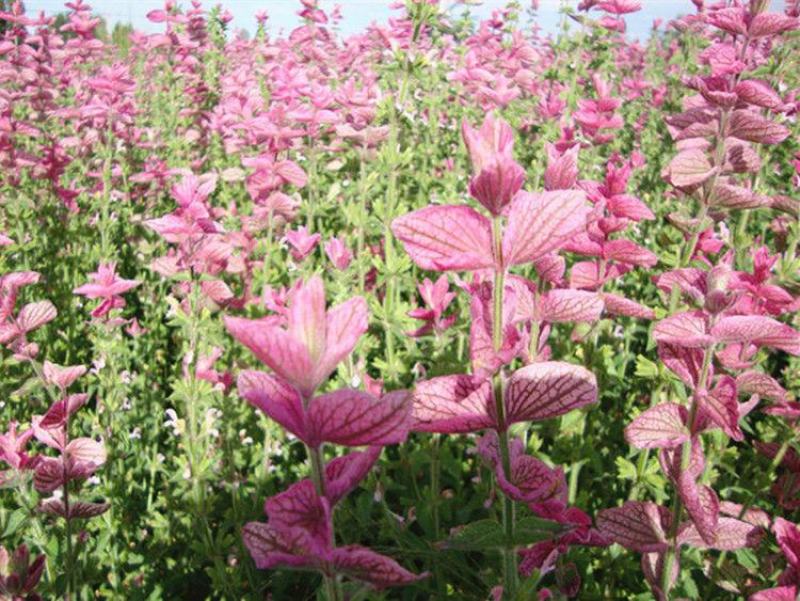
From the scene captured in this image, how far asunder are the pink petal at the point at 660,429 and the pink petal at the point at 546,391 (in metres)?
0.41

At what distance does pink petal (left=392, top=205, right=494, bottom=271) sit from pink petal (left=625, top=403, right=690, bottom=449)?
61cm

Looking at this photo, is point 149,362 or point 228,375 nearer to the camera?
point 228,375

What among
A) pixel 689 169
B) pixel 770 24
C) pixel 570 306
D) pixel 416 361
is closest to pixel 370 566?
pixel 570 306

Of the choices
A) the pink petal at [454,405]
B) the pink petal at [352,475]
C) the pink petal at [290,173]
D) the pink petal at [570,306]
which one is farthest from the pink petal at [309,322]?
the pink petal at [290,173]

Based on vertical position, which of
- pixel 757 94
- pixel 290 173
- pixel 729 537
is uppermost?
pixel 757 94

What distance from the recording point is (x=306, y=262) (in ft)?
11.3

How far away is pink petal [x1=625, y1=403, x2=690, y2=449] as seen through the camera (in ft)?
4.25

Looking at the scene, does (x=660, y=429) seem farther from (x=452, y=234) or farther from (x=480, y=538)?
(x=452, y=234)

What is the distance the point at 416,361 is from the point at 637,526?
195 cm

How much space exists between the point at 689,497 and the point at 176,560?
2.29 m

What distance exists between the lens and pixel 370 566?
0.77 meters

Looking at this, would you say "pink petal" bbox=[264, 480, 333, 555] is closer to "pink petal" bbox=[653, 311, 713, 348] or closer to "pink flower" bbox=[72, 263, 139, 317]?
"pink petal" bbox=[653, 311, 713, 348]

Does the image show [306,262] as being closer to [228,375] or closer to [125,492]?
[228,375]

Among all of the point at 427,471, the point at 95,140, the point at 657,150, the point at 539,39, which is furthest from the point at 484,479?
the point at 539,39
